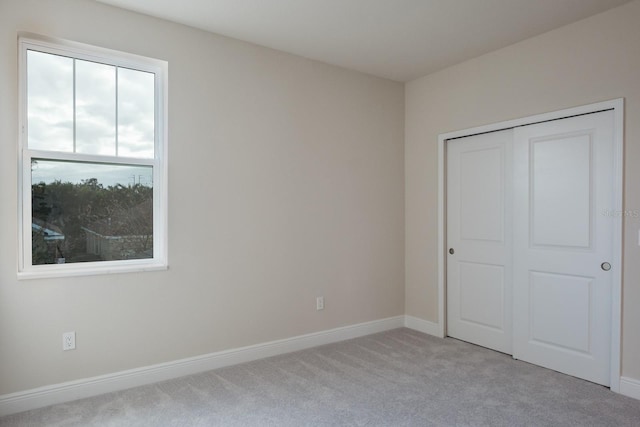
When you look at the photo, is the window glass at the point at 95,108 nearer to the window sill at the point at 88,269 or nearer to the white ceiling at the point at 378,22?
the white ceiling at the point at 378,22

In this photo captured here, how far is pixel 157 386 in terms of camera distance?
299 cm

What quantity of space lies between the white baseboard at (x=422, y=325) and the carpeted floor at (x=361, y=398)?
2.14 ft

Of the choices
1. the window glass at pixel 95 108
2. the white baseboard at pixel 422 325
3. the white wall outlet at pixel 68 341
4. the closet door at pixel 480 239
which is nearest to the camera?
the white wall outlet at pixel 68 341

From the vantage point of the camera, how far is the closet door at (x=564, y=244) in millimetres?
3055

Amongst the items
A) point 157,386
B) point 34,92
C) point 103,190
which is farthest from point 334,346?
point 34,92

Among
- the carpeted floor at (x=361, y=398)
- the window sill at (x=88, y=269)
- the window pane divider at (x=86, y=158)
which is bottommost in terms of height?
the carpeted floor at (x=361, y=398)

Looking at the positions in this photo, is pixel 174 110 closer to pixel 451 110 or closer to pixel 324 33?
pixel 324 33

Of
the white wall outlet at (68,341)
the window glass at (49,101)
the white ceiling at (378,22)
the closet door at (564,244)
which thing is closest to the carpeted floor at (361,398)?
the closet door at (564,244)

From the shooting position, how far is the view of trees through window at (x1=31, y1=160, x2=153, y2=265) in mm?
2746

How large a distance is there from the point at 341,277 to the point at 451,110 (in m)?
2.05

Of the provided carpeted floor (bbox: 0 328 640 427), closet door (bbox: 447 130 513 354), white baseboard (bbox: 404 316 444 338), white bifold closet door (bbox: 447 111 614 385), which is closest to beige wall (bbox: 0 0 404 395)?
white baseboard (bbox: 404 316 444 338)

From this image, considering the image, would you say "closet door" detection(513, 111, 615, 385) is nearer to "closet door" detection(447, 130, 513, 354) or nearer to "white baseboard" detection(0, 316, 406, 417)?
"closet door" detection(447, 130, 513, 354)

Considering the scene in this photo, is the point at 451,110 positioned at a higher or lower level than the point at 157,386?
higher

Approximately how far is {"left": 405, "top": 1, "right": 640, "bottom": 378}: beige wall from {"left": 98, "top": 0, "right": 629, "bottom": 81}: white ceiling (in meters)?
0.15
